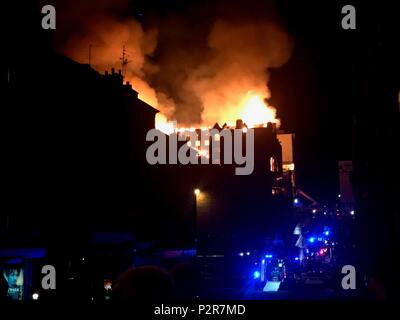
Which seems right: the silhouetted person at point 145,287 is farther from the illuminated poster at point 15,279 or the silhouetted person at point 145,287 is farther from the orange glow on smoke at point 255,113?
the orange glow on smoke at point 255,113

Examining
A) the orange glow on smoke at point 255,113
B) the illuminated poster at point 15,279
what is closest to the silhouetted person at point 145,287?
the illuminated poster at point 15,279

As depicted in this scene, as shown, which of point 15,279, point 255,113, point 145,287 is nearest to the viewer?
point 145,287

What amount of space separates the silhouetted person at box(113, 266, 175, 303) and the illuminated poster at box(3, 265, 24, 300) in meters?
16.5

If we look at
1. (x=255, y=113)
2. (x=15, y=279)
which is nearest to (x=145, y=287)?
(x=15, y=279)

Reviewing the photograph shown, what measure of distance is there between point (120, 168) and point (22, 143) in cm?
1013

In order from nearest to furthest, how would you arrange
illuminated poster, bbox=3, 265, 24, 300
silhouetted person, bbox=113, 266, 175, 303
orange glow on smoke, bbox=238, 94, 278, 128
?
silhouetted person, bbox=113, 266, 175, 303 < illuminated poster, bbox=3, 265, 24, 300 < orange glow on smoke, bbox=238, 94, 278, 128

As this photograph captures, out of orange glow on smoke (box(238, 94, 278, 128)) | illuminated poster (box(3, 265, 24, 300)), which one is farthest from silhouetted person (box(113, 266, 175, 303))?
orange glow on smoke (box(238, 94, 278, 128))

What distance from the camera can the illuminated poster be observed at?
1775 cm

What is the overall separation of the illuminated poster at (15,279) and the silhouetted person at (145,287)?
16.5m

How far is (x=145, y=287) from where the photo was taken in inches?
128

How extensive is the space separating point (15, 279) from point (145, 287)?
17.0 metres

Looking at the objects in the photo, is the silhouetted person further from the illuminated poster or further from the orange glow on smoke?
the orange glow on smoke

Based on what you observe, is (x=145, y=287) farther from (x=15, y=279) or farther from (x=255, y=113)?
(x=255, y=113)
